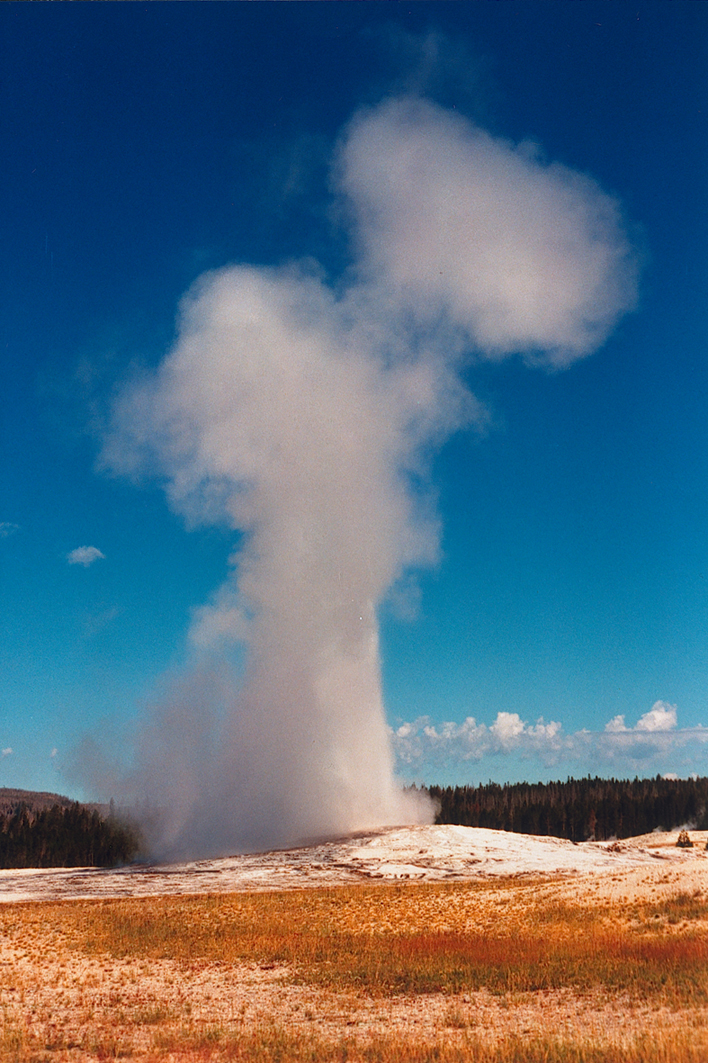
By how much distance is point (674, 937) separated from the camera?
84.1ft

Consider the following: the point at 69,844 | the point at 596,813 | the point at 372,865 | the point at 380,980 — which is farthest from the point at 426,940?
the point at 596,813

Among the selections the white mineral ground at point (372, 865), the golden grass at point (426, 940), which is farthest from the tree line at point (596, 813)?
the golden grass at point (426, 940)

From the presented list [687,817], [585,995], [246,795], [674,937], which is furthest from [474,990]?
[687,817]

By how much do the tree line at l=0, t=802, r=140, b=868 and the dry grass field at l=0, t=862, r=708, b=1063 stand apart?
305ft

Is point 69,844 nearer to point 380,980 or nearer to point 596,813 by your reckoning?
point 596,813

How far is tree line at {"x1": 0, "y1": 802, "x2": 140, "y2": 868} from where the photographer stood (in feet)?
405

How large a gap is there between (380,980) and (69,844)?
119 metres

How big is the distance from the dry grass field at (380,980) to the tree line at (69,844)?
9305 centimetres

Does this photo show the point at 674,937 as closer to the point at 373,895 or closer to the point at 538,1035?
the point at 538,1035

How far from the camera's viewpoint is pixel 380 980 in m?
22.8

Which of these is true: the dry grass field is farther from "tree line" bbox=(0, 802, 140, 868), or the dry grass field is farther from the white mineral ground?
"tree line" bbox=(0, 802, 140, 868)

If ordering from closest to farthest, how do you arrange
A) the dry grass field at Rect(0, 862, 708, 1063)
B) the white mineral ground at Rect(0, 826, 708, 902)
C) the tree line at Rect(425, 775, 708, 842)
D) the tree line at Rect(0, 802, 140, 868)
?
the dry grass field at Rect(0, 862, 708, 1063) < the white mineral ground at Rect(0, 826, 708, 902) < the tree line at Rect(0, 802, 140, 868) < the tree line at Rect(425, 775, 708, 842)

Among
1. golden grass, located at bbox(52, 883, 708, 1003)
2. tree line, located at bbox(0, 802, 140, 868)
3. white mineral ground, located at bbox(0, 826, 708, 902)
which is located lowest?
tree line, located at bbox(0, 802, 140, 868)

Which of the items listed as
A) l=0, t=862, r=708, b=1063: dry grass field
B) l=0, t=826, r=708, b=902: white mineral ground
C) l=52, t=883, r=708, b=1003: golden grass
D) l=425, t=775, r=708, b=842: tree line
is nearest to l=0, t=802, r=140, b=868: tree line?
l=0, t=826, r=708, b=902: white mineral ground
